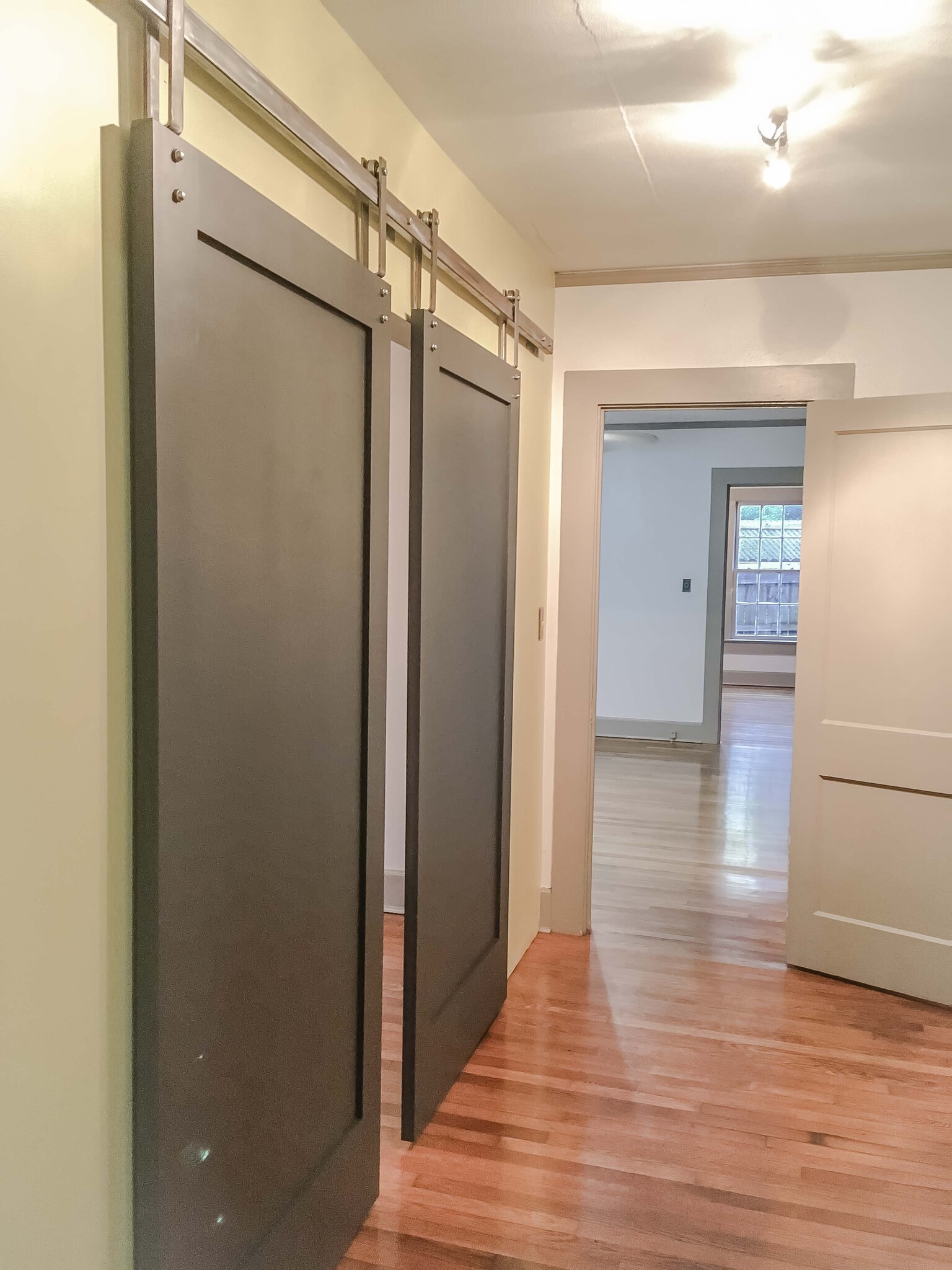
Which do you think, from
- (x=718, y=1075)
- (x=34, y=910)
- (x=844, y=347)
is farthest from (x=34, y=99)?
(x=844, y=347)

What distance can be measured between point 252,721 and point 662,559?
6816 mm

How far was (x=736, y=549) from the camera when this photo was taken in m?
11.3

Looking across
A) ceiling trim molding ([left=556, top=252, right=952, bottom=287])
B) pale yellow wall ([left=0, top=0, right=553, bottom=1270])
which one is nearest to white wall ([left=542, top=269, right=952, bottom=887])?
ceiling trim molding ([left=556, top=252, right=952, bottom=287])

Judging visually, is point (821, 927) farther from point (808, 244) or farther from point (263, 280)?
point (263, 280)

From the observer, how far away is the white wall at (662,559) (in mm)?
7988

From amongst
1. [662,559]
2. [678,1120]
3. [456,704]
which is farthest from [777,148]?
[662,559]

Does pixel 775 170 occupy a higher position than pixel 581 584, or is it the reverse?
pixel 775 170

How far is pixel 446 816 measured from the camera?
263cm

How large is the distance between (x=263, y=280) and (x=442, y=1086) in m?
2.06

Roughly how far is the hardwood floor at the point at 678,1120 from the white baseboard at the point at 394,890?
99 millimetres

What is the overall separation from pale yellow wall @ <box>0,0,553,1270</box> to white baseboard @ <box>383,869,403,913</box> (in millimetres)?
2713

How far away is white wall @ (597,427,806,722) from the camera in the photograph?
7.99 m

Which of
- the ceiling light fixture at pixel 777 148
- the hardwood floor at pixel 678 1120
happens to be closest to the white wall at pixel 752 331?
the hardwood floor at pixel 678 1120

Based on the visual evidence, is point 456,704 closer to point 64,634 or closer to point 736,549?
point 64,634
